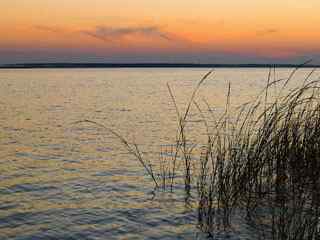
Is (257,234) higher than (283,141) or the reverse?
the reverse

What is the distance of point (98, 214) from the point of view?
29.9 feet

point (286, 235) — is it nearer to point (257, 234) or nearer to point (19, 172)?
point (257, 234)

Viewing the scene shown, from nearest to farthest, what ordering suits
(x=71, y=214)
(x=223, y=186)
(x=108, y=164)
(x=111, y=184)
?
(x=223, y=186) → (x=71, y=214) → (x=111, y=184) → (x=108, y=164)

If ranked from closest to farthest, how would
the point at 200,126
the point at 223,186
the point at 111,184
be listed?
1. the point at 223,186
2. the point at 111,184
3. the point at 200,126

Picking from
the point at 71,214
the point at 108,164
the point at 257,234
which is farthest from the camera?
the point at 108,164

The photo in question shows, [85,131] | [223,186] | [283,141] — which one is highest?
[283,141]

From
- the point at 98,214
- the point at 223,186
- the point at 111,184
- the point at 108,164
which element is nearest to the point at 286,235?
the point at 223,186

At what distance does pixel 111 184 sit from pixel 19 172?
340cm

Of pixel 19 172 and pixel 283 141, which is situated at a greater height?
pixel 283 141

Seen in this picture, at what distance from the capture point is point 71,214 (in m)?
9.09

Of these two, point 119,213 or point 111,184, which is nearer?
point 119,213

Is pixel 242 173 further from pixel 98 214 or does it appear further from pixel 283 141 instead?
pixel 98 214

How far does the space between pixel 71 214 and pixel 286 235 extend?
4.88 metres

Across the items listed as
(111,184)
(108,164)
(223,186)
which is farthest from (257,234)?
(108,164)
